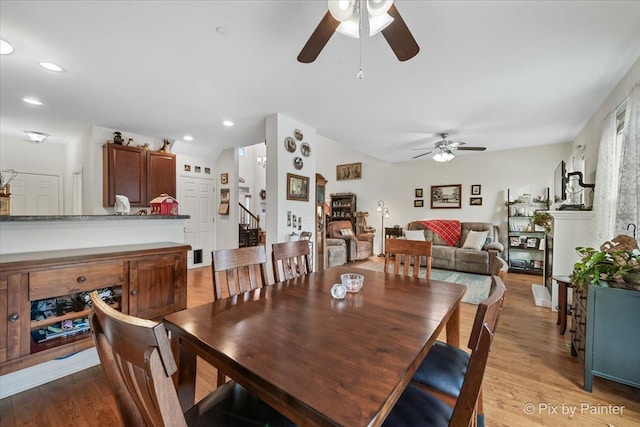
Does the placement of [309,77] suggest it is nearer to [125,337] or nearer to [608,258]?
[125,337]

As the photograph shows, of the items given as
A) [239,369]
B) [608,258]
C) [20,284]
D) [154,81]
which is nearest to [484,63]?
[608,258]

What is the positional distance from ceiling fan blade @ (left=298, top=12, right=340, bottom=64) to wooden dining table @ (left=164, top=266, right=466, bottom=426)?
1478 mm

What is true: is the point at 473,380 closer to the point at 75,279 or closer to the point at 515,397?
the point at 515,397

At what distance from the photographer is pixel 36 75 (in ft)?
8.20

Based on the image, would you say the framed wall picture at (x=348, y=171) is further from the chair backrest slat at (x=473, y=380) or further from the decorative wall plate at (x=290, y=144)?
the chair backrest slat at (x=473, y=380)

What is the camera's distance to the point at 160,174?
4457mm

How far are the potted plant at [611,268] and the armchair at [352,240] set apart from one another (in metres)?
4.22

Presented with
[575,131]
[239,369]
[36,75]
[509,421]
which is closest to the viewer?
[239,369]

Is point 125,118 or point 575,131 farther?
point 575,131

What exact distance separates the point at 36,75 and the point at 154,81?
1.08 metres

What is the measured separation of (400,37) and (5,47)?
2993 millimetres

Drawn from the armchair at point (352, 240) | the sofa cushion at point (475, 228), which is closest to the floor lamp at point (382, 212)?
the armchair at point (352, 240)

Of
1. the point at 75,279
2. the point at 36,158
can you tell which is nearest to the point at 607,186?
the point at 75,279

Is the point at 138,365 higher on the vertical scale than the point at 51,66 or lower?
lower
